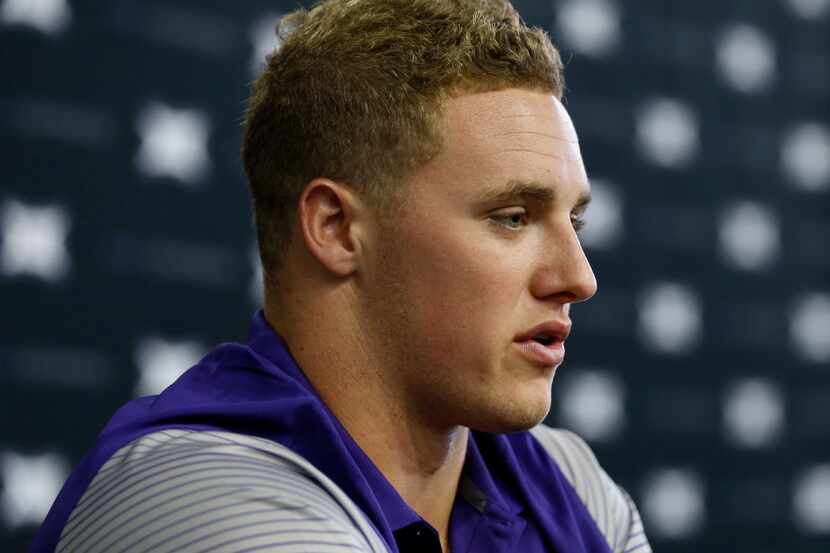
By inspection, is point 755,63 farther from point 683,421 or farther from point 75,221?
point 75,221

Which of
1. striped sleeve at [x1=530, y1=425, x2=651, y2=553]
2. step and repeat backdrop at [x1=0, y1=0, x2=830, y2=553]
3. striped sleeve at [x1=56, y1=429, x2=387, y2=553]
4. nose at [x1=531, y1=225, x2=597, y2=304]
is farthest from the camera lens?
step and repeat backdrop at [x1=0, y1=0, x2=830, y2=553]

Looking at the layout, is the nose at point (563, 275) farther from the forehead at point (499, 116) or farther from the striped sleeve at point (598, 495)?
the striped sleeve at point (598, 495)

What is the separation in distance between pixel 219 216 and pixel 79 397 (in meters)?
0.51

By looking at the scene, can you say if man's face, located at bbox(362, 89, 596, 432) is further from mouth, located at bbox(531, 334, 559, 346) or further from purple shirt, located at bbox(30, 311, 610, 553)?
purple shirt, located at bbox(30, 311, 610, 553)

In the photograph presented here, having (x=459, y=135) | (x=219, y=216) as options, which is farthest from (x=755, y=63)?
(x=459, y=135)

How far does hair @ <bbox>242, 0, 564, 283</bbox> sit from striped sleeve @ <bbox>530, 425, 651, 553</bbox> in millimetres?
523

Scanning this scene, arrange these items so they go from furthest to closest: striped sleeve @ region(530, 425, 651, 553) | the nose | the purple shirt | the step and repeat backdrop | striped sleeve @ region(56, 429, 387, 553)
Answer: the step and repeat backdrop → striped sleeve @ region(530, 425, 651, 553) → the nose → the purple shirt → striped sleeve @ region(56, 429, 387, 553)

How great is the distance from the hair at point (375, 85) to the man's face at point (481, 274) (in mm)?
33

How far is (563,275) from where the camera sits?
4.14ft

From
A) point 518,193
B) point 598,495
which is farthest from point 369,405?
point 598,495

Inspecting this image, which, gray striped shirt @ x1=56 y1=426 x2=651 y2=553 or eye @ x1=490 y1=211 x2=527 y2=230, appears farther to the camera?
eye @ x1=490 y1=211 x2=527 y2=230

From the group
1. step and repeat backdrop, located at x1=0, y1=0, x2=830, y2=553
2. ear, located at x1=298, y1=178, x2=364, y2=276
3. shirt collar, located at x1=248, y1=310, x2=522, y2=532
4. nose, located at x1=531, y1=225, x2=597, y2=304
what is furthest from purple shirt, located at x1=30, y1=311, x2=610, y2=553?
step and repeat backdrop, located at x1=0, y1=0, x2=830, y2=553

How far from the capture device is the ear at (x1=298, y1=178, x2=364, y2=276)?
131 centimetres

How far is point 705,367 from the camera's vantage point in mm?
3289
